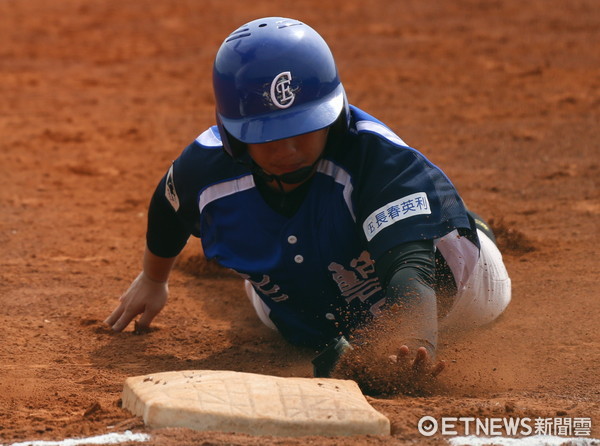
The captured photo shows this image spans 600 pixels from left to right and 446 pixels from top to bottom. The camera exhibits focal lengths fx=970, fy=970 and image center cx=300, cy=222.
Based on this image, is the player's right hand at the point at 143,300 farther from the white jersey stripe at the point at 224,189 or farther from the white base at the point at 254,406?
the white base at the point at 254,406

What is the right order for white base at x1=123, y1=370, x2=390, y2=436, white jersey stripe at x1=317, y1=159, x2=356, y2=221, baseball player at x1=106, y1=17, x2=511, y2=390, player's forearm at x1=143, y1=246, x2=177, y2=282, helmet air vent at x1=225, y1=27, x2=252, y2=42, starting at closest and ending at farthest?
white base at x1=123, y1=370, x2=390, y2=436
baseball player at x1=106, y1=17, x2=511, y2=390
helmet air vent at x1=225, y1=27, x2=252, y2=42
white jersey stripe at x1=317, y1=159, x2=356, y2=221
player's forearm at x1=143, y1=246, x2=177, y2=282

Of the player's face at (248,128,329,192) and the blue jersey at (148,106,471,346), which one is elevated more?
the player's face at (248,128,329,192)

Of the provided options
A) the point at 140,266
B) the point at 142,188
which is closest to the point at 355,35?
the point at 142,188

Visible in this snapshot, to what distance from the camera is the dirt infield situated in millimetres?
3650

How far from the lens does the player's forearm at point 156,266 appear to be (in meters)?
4.36

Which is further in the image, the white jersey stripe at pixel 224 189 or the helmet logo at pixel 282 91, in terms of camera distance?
the white jersey stripe at pixel 224 189

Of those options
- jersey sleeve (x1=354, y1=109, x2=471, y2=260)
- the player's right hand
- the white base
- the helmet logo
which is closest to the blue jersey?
jersey sleeve (x1=354, y1=109, x2=471, y2=260)

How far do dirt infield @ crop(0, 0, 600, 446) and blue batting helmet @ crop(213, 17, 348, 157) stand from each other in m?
1.01

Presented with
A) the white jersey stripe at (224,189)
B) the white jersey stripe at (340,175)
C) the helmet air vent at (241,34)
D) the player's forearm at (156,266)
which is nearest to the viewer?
the helmet air vent at (241,34)

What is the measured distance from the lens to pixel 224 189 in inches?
150

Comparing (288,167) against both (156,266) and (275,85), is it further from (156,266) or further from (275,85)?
(156,266)

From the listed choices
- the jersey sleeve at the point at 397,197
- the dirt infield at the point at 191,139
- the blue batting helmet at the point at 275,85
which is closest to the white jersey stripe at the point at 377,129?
the jersey sleeve at the point at 397,197

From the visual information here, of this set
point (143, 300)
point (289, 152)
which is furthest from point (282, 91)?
point (143, 300)

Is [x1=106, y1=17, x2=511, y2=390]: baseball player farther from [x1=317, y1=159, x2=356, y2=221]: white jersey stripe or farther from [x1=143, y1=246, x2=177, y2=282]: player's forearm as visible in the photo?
[x1=143, y1=246, x2=177, y2=282]: player's forearm
